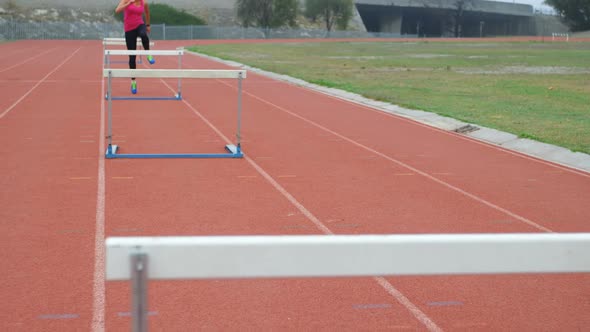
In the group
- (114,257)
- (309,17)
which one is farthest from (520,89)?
(309,17)

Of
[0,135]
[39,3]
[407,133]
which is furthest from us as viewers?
[39,3]

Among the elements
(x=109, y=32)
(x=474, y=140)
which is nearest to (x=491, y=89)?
(x=474, y=140)

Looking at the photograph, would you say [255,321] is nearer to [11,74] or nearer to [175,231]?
[175,231]

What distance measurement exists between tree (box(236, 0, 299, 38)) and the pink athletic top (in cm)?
6673

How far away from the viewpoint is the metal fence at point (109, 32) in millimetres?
65000

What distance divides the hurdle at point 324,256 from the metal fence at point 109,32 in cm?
6443

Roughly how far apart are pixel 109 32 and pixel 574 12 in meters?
52.7

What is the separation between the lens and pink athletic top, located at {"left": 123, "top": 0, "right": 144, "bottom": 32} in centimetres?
1609

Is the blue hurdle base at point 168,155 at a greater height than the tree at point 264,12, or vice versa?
the tree at point 264,12

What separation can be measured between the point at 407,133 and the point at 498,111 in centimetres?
393

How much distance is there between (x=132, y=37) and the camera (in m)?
16.1

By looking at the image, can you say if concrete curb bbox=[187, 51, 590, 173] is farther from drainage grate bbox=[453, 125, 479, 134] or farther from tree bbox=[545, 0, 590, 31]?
tree bbox=[545, 0, 590, 31]

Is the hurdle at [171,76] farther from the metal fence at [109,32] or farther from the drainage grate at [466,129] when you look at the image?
the metal fence at [109,32]

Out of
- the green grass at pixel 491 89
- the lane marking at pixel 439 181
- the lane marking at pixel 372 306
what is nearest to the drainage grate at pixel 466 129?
the green grass at pixel 491 89
